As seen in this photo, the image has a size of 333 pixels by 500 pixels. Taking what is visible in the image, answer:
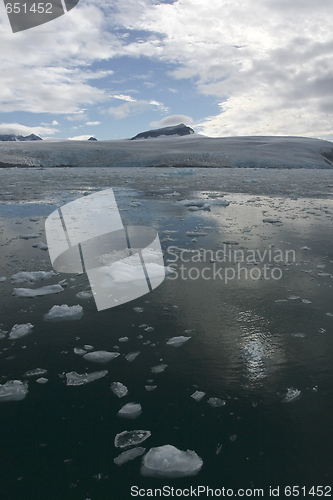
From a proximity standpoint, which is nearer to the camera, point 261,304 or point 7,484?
point 7,484

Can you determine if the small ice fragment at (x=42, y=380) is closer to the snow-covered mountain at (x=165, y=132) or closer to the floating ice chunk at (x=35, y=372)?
the floating ice chunk at (x=35, y=372)

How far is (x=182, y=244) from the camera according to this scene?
4.30 metres

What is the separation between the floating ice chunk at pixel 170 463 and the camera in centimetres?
126

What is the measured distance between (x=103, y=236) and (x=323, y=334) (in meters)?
3.39

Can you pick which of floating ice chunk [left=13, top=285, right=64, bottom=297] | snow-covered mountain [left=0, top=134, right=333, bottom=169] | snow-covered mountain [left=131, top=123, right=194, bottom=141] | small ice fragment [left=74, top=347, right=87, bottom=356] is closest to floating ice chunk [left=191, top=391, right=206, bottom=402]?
small ice fragment [left=74, top=347, right=87, bottom=356]

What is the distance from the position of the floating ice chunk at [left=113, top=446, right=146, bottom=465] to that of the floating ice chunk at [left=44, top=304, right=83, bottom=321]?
1.20 m

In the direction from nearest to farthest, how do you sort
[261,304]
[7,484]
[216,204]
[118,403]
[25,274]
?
1. [7,484]
2. [118,403]
3. [261,304]
4. [25,274]
5. [216,204]

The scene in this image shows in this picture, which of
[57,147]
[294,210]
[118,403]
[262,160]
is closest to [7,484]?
[118,403]

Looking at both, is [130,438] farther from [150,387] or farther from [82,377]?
[82,377]

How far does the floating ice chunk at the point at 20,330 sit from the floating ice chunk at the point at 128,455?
3.82ft

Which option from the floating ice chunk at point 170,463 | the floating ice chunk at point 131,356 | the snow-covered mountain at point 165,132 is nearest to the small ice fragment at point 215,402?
the floating ice chunk at point 170,463

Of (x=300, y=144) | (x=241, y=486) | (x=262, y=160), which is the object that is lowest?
(x=241, y=486)

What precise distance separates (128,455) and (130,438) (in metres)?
0.08

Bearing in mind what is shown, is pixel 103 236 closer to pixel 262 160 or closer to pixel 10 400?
pixel 10 400
